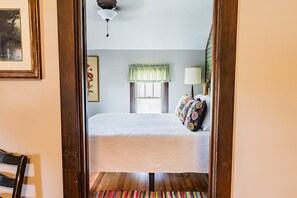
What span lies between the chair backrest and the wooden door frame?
0.22 m

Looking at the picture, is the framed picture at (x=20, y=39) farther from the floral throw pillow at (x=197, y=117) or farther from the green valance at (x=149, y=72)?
the green valance at (x=149, y=72)

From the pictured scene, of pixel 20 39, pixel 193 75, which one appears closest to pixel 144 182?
pixel 20 39

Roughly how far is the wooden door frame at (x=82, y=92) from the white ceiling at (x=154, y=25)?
2322 mm

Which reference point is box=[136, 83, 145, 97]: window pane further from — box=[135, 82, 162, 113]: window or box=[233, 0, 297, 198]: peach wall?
box=[233, 0, 297, 198]: peach wall

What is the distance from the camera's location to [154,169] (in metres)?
2.36

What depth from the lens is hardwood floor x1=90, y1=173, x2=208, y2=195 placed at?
2658 mm

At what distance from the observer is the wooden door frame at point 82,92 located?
4.04 ft

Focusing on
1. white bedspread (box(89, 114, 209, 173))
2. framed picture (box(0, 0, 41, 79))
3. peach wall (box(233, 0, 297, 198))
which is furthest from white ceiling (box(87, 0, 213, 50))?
peach wall (box(233, 0, 297, 198))

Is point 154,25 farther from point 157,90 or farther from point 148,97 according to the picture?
point 148,97

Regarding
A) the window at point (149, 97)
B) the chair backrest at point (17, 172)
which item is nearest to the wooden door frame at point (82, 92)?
the chair backrest at point (17, 172)

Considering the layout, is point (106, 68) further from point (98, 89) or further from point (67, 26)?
point (67, 26)

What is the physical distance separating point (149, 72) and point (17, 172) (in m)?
4.00

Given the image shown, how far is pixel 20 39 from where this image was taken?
1241mm

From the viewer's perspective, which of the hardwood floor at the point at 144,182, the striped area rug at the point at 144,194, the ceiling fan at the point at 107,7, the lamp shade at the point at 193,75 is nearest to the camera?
the striped area rug at the point at 144,194
